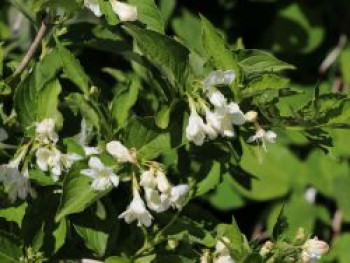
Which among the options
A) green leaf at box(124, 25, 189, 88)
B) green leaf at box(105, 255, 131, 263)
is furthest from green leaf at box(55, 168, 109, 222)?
green leaf at box(124, 25, 189, 88)

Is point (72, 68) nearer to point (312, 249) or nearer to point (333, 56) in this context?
point (312, 249)

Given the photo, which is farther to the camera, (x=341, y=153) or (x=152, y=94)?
(x=341, y=153)

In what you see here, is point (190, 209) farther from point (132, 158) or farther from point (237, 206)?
point (237, 206)

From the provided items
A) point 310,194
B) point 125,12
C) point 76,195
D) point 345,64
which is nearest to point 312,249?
point 76,195

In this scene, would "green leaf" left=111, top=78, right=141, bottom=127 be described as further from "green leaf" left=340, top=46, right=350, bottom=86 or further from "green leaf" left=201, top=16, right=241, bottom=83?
"green leaf" left=340, top=46, right=350, bottom=86

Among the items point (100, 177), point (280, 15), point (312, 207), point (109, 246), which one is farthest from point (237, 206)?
point (100, 177)
